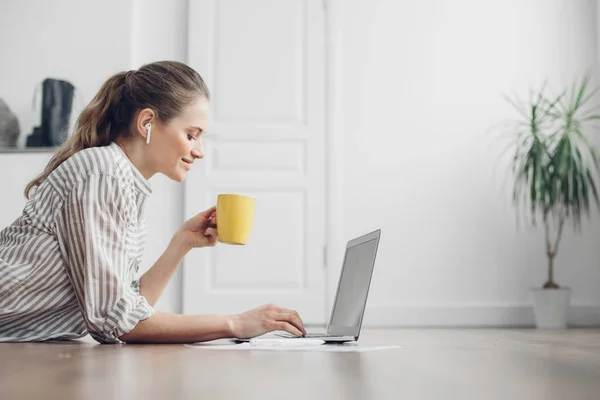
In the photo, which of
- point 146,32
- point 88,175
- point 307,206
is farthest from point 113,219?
point 146,32

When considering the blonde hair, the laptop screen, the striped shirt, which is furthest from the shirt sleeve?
the laptop screen

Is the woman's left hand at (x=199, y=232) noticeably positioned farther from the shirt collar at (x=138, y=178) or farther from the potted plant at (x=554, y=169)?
the potted plant at (x=554, y=169)

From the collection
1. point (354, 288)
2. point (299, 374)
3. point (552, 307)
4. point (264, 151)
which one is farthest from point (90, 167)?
point (552, 307)

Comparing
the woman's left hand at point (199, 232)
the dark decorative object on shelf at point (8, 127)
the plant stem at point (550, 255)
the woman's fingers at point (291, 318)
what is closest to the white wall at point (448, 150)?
the plant stem at point (550, 255)

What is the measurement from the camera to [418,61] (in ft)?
14.1

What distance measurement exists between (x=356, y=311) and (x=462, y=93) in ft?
10.1

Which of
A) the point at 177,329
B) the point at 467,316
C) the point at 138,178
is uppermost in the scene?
the point at 138,178

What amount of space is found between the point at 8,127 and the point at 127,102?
A: 9.05 ft

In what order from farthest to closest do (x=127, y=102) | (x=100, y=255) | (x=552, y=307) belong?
(x=552, y=307) < (x=127, y=102) < (x=100, y=255)

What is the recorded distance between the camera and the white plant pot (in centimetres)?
384

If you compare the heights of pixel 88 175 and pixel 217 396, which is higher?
pixel 88 175

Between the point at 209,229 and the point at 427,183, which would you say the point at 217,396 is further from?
the point at 427,183

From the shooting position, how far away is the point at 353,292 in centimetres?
153

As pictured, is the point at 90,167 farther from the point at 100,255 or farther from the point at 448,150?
the point at 448,150
